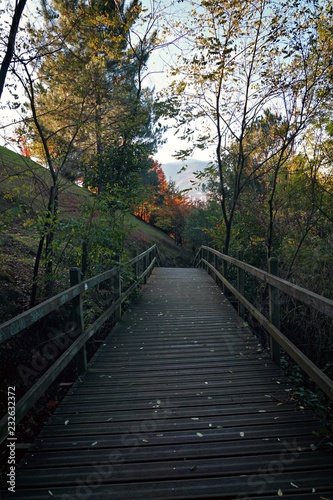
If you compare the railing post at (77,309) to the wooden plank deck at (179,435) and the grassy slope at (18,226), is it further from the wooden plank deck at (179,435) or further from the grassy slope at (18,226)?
the grassy slope at (18,226)

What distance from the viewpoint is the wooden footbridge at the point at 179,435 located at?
2.01 m

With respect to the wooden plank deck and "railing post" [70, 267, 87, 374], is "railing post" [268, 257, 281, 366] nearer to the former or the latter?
the wooden plank deck

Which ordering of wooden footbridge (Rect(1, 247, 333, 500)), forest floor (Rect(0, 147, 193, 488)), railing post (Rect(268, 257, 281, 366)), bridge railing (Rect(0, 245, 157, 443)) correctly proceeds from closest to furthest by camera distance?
wooden footbridge (Rect(1, 247, 333, 500)) → bridge railing (Rect(0, 245, 157, 443)) → railing post (Rect(268, 257, 281, 366)) → forest floor (Rect(0, 147, 193, 488))

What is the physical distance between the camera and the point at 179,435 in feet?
8.25

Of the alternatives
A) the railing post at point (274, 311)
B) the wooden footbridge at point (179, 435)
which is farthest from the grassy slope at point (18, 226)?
the railing post at point (274, 311)

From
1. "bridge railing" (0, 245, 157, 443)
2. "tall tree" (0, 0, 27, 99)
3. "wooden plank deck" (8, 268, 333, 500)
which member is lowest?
"wooden plank deck" (8, 268, 333, 500)

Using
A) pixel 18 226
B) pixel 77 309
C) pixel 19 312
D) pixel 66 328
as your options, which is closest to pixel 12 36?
pixel 77 309

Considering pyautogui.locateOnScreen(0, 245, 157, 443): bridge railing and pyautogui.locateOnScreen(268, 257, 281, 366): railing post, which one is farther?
pyautogui.locateOnScreen(268, 257, 281, 366): railing post

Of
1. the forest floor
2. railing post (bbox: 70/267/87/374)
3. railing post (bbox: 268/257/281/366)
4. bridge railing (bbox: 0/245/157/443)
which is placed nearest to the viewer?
bridge railing (bbox: 0/245/157/443)

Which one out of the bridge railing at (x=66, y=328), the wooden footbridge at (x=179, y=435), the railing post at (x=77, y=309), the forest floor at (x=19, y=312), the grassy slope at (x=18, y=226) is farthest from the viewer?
the grassy slope at (x=18, y=226)

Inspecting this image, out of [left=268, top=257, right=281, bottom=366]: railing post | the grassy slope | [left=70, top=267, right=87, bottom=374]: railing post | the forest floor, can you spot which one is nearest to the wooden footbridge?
[left=268, top=257, right=281, bottom=366]: railing post

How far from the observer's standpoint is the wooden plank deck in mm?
2014

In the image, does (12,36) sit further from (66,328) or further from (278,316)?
(278,316)

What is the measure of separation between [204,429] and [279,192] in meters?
7.12
